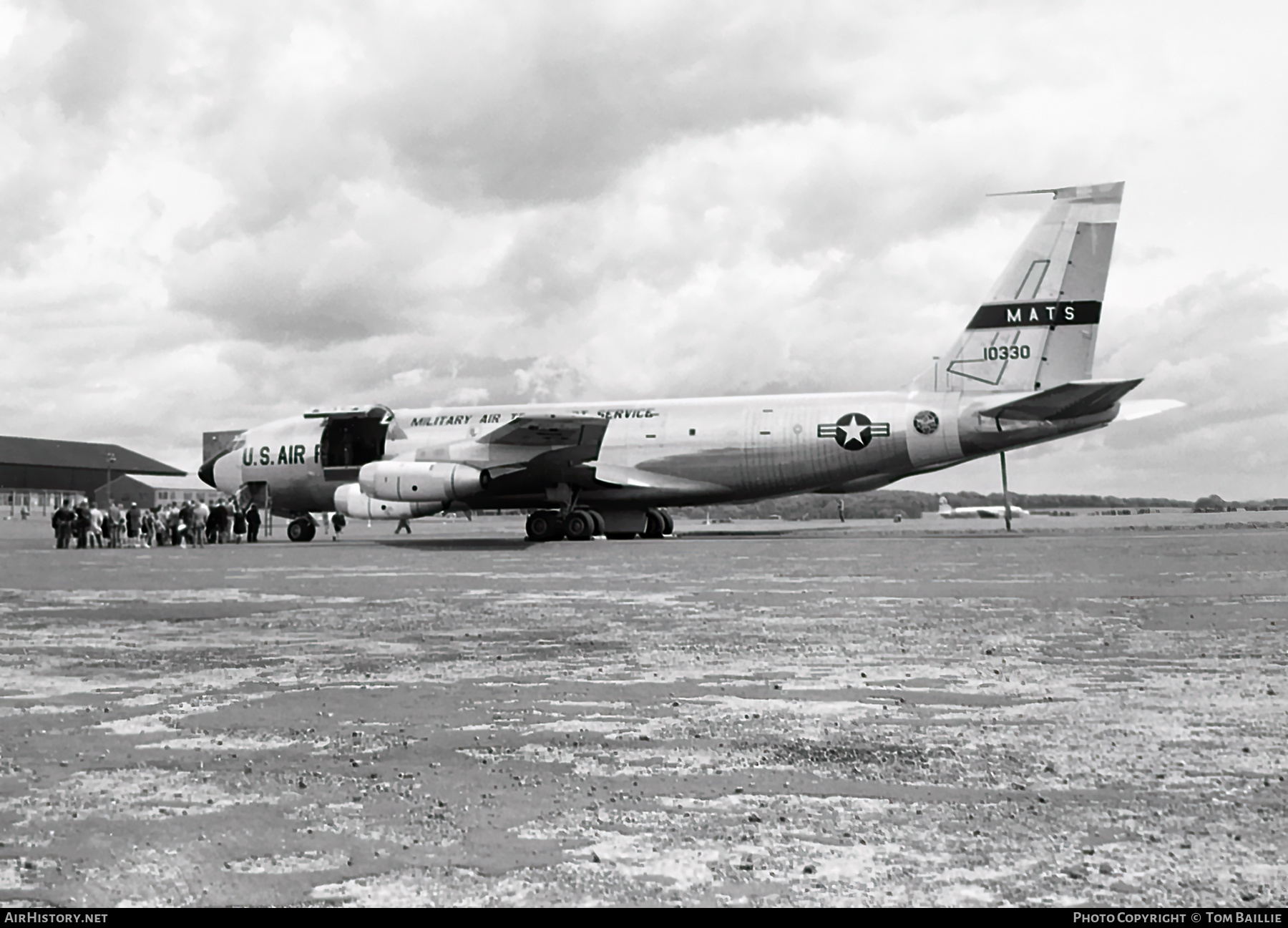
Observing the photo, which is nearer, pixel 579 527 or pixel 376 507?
pixel 579 527

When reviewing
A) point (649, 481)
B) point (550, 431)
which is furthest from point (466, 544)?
point (649, 481)

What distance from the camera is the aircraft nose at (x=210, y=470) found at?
112ft

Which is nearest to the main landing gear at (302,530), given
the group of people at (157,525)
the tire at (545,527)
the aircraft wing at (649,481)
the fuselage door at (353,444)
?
the group of people at (157,525)

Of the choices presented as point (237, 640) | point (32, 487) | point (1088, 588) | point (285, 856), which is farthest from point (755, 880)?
point (32, 487)

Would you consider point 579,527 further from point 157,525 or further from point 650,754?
point 650,754

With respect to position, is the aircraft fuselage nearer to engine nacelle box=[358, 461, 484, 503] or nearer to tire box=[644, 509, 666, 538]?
engine nacelle box=[358, 461, 484, 503]

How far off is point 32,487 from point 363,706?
11872 centimetres

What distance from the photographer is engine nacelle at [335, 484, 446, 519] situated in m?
29.8

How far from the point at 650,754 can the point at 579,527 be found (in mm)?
23661

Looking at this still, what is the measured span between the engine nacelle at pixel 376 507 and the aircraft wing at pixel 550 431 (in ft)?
8.14

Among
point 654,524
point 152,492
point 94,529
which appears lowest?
point 654,524

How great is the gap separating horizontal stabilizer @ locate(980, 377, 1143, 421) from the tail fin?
1170 millimetres

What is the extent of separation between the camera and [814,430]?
2833cm

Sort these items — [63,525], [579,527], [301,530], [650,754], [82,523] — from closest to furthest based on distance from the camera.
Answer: [650,754] < [579,527] < [63,525] < [82,523] < [301,530]
